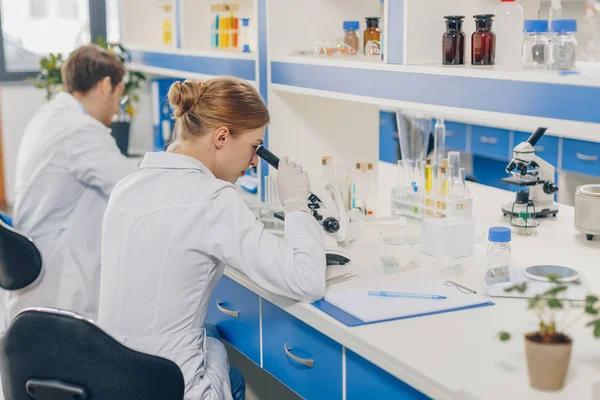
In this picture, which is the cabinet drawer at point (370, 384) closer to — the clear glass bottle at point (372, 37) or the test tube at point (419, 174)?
the test tube at point (419, 174)

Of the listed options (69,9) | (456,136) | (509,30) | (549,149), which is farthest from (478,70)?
(69,9)

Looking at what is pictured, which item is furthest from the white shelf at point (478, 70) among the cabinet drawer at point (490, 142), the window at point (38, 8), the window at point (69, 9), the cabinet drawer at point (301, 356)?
the window at point (38, 8)

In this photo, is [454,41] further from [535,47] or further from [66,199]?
[66,199]

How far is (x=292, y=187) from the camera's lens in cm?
202

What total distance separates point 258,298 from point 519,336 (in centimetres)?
76

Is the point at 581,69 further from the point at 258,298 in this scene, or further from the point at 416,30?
the point at 258,298

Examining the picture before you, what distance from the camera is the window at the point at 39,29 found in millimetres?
5918

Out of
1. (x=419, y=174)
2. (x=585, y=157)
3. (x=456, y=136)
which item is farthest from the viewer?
(x=456, y=136)

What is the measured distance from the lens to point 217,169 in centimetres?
196

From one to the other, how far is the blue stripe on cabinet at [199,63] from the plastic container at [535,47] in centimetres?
124

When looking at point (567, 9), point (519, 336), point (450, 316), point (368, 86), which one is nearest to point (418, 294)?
point (450, 316)

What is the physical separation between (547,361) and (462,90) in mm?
863

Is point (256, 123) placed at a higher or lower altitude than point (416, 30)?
lower

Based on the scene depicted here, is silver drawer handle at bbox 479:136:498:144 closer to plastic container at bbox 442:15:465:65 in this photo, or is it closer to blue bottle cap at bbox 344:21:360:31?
blue bottle cap at bbox 344:21:360:31
